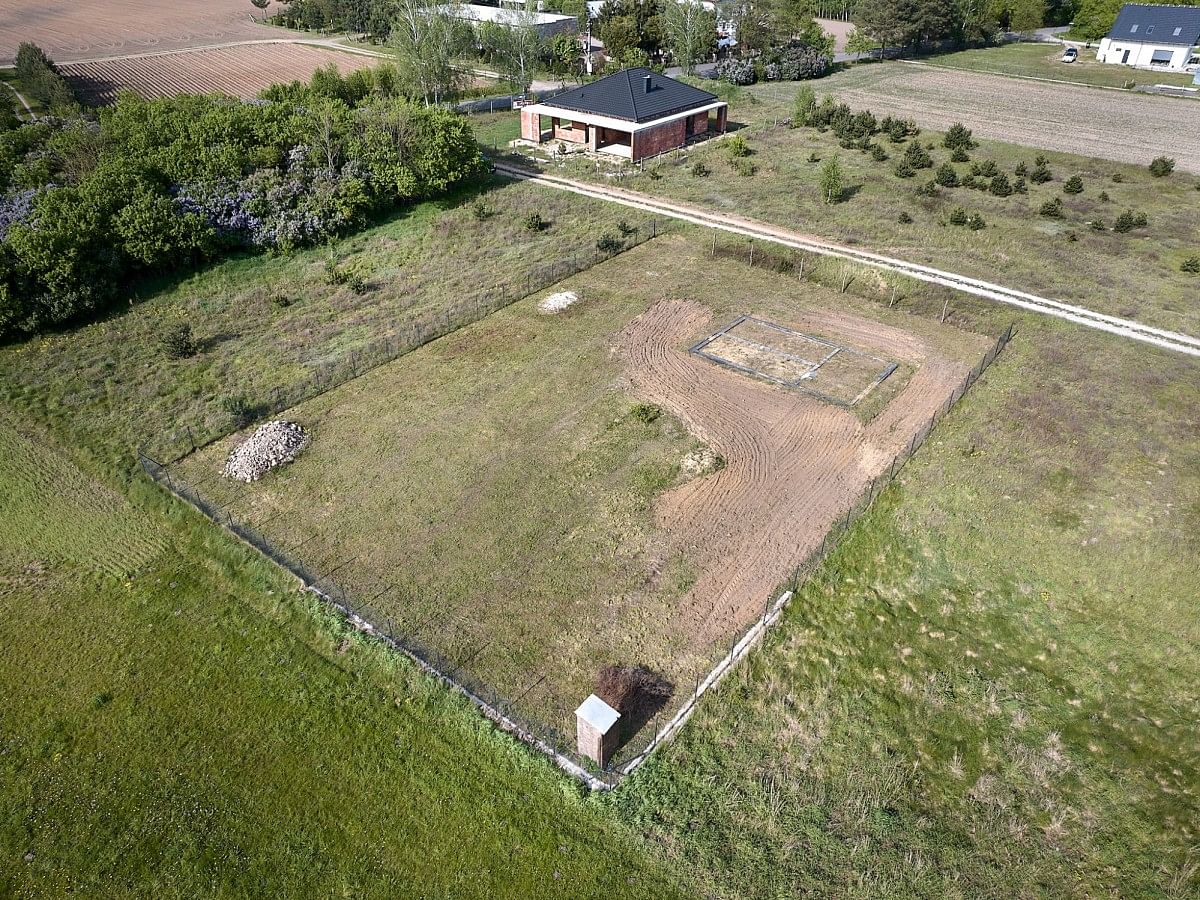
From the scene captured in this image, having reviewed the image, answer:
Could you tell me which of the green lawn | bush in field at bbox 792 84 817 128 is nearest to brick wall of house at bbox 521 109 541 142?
bush in field at bbox 792 84 817 128

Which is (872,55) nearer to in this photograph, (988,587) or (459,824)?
(988,587)

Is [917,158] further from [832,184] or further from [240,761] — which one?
[240,761]

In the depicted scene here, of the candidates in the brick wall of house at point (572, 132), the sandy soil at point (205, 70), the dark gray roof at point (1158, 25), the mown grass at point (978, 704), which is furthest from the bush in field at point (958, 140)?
the sandy soil at point (205, 70)

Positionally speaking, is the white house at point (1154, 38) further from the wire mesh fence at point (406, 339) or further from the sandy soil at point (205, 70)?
the sandy soil at point (205, 70)

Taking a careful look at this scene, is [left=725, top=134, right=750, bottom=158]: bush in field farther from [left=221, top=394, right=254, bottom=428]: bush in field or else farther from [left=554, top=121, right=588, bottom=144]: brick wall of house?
[left=221, top=394, right=254, bottom=428]: bush in field

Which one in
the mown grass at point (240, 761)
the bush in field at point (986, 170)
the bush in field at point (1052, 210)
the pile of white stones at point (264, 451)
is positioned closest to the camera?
the mown grass at point (240, 761)
